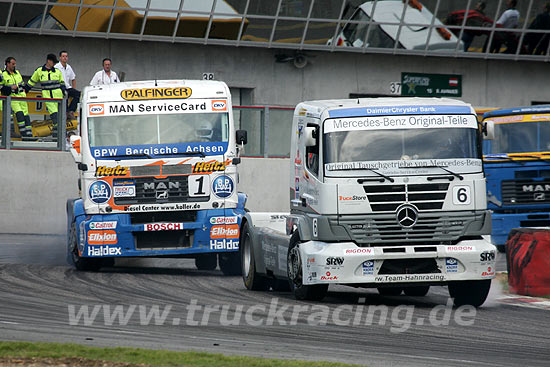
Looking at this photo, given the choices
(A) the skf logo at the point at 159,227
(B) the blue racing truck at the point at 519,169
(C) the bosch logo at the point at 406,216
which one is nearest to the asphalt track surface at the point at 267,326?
(A) the skf logo at the point at 159,227

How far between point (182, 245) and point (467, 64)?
20.3 m

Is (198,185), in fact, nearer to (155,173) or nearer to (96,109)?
(155,173)

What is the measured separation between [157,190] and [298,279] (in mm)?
4165

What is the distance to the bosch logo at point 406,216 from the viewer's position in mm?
13023

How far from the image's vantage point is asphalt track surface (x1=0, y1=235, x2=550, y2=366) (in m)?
9.54

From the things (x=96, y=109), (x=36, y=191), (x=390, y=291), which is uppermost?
(x=96, y=109)

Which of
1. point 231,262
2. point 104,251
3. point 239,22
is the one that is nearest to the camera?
point 104,251

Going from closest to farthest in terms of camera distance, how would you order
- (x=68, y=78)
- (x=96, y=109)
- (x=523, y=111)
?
(x=96, y=109) < (x=523, y=111) < (x=68, y=78)

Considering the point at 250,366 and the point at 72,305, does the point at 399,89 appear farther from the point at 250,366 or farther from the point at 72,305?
the point at 250,366

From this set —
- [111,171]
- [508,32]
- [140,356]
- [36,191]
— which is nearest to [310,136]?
[111,171]

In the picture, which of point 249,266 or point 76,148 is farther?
point 76,148

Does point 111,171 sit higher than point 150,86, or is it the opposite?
point 150,86

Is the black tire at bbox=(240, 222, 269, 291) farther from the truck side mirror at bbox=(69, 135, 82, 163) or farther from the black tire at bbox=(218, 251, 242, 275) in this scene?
the truck side mirror at bbox=(69, 135, 82, 163)

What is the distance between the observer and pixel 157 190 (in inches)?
673
